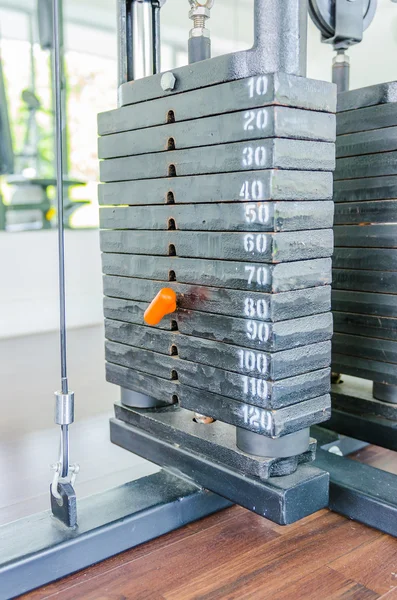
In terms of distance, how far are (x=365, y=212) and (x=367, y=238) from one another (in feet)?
0.16

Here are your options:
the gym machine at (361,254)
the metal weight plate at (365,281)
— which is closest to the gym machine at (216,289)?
the gym machine at (361,254)

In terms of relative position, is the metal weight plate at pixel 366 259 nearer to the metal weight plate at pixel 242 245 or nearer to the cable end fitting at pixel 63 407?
the metal weight plate at pixel 242 245

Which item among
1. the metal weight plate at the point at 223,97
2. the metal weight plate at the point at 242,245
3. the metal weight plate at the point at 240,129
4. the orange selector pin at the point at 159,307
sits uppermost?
the metal weight plate at the point at 223,97

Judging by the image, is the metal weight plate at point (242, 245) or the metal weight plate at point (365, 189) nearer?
the metal weight plate at point (242, 245)

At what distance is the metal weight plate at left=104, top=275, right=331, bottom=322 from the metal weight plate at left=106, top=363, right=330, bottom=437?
0.13 meters

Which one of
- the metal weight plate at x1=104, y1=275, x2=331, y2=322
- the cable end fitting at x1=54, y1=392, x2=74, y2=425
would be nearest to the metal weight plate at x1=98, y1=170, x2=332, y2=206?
the metal weight plate at x1=104, y1=275, x2=331, y2=322

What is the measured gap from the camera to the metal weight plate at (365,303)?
43.9 inches

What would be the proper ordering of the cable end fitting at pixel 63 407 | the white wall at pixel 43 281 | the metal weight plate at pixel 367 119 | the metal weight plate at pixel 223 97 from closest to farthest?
the metal weight plate at pixel 223 97
the cable end fitting at pixel 63 407
the metal weight plate at pixel 367 119
the white wall at pixel 43 281

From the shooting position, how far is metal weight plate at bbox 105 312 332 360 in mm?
820

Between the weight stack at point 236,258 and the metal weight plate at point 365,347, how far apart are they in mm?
286

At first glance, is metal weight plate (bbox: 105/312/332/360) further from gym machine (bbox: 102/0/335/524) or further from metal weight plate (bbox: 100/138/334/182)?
metal weight plate (bbox: 100/138/334/182)

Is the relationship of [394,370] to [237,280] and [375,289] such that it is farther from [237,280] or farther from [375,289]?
[237,280]

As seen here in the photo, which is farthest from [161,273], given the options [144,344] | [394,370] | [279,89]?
[394,370]

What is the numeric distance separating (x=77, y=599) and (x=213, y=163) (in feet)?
2.03
